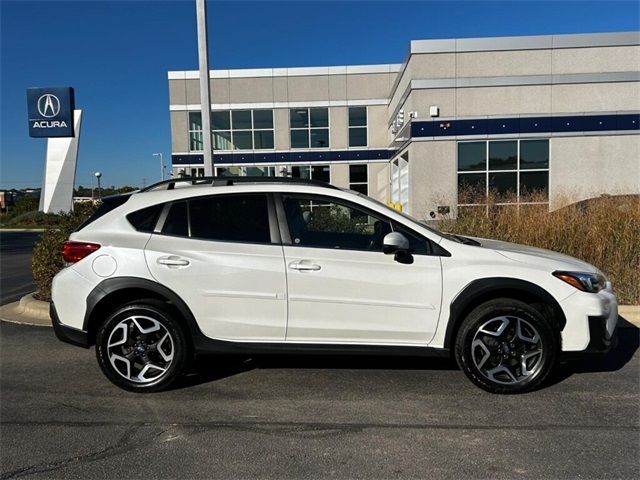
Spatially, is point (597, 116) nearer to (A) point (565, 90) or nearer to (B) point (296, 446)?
(A) point (565, 90)

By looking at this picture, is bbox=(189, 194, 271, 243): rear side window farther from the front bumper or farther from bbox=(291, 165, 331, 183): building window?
bbox=(291, 165, 331, 183): building window

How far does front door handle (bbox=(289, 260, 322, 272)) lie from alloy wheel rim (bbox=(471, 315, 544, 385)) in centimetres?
140

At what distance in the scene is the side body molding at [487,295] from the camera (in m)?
4.05

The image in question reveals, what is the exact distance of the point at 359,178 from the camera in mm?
28938

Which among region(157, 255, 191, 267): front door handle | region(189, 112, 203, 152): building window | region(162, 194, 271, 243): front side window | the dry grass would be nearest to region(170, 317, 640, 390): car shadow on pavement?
region(157, 255, 191, 267): front door handle

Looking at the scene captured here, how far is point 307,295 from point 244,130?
26.3 meters

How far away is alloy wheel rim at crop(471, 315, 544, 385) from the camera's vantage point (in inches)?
161

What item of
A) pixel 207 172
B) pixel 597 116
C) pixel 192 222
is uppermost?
pixel 597 116

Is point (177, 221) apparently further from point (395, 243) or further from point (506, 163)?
point (506, 163)

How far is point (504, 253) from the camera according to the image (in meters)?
4.21

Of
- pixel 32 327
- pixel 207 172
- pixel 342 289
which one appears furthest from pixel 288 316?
pixel 207 172

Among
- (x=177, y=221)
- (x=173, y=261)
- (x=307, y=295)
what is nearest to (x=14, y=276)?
(x=177, y=221)

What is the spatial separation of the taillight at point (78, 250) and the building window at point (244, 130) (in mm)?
25391

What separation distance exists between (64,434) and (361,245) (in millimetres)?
2610
